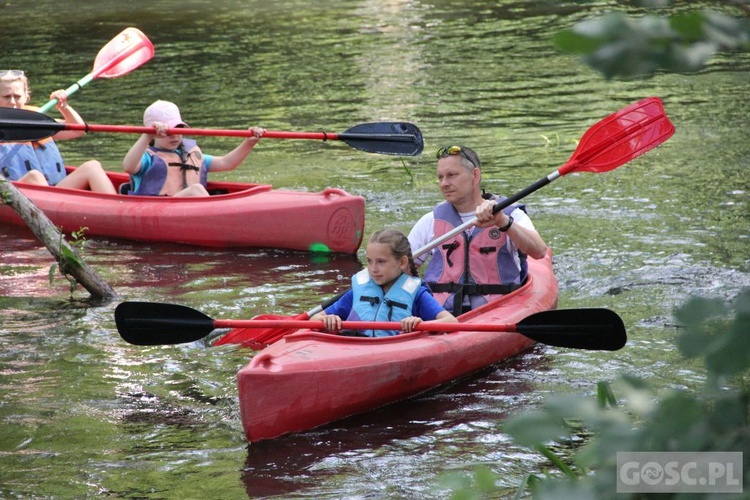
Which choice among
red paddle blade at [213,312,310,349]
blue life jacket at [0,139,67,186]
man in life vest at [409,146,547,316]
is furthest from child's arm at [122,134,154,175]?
man in life vest at [409,146,547,316]

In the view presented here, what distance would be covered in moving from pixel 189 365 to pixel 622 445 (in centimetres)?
431

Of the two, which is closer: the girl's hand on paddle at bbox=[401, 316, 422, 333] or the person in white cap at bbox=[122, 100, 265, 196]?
the girl's hand on paddle at bbox=[401, 316, 422, 333]

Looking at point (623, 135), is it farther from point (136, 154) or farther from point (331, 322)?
point (136, 154)

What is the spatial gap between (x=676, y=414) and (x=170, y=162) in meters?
6.78

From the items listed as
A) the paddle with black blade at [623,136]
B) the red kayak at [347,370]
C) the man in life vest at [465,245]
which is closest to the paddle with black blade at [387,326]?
the red kayak at [347,370]

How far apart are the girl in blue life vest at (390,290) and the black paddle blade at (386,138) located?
8.01ft

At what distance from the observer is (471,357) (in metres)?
4.80

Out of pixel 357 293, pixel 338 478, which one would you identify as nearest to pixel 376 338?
pixel 357 293

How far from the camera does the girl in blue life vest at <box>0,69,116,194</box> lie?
762 centimetres

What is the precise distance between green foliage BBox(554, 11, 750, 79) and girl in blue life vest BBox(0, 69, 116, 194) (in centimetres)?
710

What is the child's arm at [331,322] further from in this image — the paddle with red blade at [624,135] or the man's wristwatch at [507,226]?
the paddle with red blade at [624,135]

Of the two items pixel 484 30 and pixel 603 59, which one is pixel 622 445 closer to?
pixel 603 59

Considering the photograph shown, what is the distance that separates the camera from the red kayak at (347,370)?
13.3 feet

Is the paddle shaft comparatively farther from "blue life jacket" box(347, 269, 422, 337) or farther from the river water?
"blue life jacket" box(347, 269, 422, 337)
